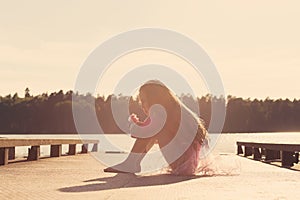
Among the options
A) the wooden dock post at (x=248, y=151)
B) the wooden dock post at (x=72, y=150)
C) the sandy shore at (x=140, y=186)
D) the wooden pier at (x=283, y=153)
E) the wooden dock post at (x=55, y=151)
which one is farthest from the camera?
the wooden dock post at (x=248, y=151)

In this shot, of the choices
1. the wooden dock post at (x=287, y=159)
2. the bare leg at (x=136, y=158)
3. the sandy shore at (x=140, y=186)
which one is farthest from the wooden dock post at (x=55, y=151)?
the sandy shore at (x=140, y=186)

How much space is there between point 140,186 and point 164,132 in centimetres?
298

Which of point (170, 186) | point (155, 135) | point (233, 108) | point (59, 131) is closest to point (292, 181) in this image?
point (170, 186)

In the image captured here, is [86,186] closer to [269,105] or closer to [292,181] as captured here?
[292,181]

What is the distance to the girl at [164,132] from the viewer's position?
1156cm

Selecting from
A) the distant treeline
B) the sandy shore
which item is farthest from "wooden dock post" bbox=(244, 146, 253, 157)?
the distant treeline

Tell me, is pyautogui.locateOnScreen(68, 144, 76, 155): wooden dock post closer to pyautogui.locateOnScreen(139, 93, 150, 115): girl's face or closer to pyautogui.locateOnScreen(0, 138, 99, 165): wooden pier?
pyautogui.locateOnScreen(0, 138, 99, 165): wooden pier

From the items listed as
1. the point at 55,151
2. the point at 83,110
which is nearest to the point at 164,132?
→ the point at 55,151

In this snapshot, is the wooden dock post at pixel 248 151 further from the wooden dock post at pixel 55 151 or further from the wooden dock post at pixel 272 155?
the wooden dock post at pixel 55 151

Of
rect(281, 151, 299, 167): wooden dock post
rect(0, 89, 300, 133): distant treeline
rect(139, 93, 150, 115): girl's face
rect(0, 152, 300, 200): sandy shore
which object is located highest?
rect(0, 89, 300, 133): distant treeline

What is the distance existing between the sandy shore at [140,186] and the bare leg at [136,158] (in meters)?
0.49

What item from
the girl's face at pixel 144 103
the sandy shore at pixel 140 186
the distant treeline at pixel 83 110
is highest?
the distant treeline at pixel 83 110

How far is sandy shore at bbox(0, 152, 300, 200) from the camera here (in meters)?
7.34

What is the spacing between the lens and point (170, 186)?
8.83 metres
